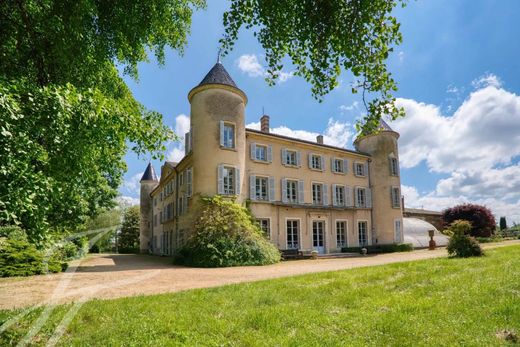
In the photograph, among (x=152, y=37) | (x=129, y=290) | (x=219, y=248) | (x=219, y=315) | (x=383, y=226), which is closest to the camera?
(x=219, y=315)

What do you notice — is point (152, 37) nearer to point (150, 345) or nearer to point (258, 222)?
point (150, 345)

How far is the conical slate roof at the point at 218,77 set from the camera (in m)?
18.8

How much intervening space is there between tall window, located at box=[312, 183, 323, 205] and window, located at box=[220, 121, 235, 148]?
696 centimetres

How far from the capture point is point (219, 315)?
5160mm

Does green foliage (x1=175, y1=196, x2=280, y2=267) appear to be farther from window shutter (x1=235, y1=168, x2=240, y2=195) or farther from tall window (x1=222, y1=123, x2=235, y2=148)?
tall window (x1=222, y1=123, x2=235, y2=148)

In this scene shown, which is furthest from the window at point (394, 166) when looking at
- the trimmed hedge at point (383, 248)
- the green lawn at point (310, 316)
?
the green lawn at point (310, 316)

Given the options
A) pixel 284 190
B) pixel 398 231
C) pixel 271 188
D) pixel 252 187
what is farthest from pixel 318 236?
pixel 398 231

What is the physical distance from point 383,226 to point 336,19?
22.2 meters

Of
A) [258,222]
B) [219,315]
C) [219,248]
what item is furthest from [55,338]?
[258,222]

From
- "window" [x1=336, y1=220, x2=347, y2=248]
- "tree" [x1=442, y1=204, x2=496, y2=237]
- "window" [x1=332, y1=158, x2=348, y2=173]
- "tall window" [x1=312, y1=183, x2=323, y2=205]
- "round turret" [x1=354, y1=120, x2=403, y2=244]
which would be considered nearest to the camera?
"tall window" [x1=312, y1=183, x2=323, y2=205]

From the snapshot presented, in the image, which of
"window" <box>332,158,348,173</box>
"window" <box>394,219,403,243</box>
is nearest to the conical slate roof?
"window" <box>332,158,348,173</box>

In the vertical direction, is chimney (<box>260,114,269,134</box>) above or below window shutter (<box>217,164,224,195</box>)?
above

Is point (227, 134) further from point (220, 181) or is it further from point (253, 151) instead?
point (220, 181)

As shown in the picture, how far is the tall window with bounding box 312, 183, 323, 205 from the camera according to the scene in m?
22.7
